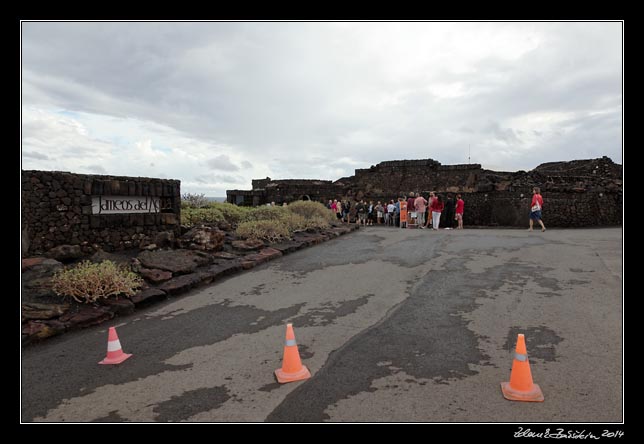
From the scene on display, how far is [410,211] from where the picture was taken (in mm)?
19062

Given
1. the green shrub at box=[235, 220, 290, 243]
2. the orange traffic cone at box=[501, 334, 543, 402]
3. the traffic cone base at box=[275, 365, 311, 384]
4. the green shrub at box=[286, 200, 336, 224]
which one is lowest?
the traffic cone base at box=[275, 365, 311, 384]

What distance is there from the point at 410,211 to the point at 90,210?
14203 millimetres

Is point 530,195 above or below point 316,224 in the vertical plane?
above

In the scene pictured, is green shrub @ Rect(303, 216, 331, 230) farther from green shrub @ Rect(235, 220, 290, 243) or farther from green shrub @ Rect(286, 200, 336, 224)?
green shrub @ Rect(235, 220, 290, 243)

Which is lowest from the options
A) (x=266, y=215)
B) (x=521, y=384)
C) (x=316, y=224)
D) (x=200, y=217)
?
(x=521, y=384)

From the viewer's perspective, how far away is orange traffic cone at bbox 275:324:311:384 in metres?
3.63

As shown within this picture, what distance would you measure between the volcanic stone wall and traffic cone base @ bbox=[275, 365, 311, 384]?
6048mm

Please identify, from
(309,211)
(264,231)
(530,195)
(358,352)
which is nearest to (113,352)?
(358,352)

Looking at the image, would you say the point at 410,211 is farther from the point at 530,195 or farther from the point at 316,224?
the point at 316,224

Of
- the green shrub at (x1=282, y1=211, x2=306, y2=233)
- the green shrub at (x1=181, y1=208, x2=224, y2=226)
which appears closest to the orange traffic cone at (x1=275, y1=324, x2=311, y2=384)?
the green shrub at (x1=181, y1=208, x2=224, y2=226)

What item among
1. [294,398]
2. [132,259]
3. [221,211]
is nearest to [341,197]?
[221,211]

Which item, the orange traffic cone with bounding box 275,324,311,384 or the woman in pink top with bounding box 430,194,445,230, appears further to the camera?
the woman in pink top with bounding box 430,194,445,230

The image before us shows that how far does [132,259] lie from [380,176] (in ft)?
86.0

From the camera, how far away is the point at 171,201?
32.9 ft
